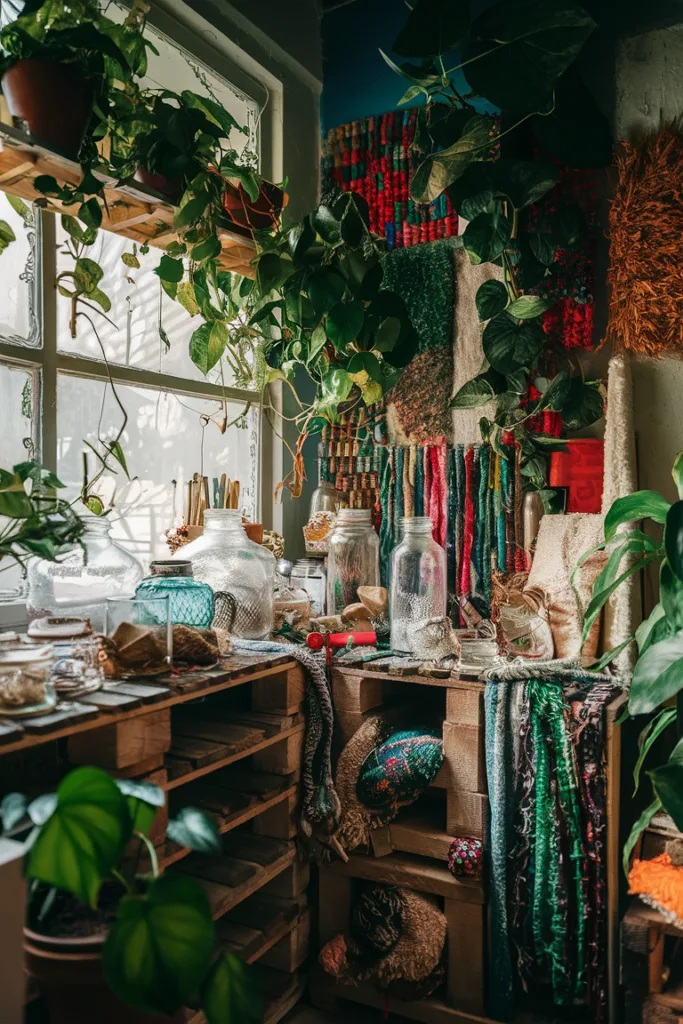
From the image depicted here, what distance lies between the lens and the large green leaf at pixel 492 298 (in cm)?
197

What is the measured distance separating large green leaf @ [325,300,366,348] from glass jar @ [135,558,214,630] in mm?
632

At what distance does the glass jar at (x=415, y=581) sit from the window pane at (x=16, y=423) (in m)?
0.87

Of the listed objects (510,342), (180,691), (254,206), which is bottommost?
(180,691)

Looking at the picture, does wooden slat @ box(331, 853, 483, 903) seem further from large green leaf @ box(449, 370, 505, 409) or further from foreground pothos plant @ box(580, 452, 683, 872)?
large green leaf @ box(449, 370, 505, 409)

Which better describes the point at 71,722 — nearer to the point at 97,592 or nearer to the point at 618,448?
the point at 97,592

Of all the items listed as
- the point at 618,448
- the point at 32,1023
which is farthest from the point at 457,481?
the point at 32,1023

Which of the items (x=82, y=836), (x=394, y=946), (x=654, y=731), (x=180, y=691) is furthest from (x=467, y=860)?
(x=82, y=836)

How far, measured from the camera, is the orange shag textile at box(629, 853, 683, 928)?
4.48 feet

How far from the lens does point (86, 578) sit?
1.57m

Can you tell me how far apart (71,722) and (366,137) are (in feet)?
6.54

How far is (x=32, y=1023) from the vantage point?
1.14m

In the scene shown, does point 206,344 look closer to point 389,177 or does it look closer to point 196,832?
point 389,177

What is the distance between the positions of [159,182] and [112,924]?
1.39 meters

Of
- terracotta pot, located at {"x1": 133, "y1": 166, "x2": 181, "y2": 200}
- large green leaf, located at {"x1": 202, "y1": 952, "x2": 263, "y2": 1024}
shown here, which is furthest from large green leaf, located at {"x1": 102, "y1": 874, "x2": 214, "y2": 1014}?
terracotta pot, located at {"x1": 133, "y1": 166, "x2": 181, "y2": 200}
